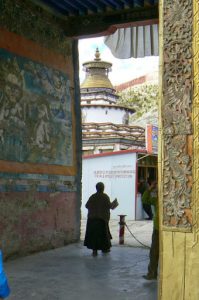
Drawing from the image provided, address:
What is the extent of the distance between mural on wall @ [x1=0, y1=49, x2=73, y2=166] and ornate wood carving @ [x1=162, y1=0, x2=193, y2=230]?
4.87 metres

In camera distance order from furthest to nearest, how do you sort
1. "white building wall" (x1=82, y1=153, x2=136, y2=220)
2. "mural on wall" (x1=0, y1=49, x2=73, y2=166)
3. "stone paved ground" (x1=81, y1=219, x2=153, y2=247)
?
"white building wall" (x1=82, y1=153, x2=136, y2=220) < "stone paved ground" (x1=81, y1=219, x2=153, y2=247) < "mural on wall" (x1=0, y1=49, x2=73, y2=166)

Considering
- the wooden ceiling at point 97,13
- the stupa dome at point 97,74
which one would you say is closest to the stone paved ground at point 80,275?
the wooden ceiling at point 97,13

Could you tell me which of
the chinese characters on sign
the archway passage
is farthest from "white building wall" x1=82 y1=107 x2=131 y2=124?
the archway passage

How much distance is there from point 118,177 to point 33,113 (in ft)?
30.8

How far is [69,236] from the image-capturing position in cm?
1073

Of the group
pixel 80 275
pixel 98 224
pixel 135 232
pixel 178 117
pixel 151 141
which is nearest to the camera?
pixel 178 117

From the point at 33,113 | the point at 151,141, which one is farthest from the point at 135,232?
the point at 151,141

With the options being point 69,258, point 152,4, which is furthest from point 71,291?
point 152,4

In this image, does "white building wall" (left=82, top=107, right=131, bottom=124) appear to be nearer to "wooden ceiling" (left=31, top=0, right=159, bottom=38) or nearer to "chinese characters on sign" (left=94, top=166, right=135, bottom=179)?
"chinese characters on sign" (left=94, top=166, right=135, bottom=179)

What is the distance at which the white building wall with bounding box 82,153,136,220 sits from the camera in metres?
18.2

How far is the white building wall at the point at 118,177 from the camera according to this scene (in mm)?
18250

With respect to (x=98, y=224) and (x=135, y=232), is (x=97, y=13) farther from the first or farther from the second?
(x=135, y=232)

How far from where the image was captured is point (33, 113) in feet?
31.6

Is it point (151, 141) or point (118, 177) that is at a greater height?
point (151, 141)
